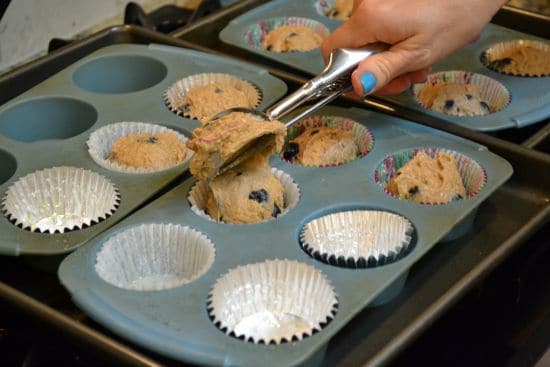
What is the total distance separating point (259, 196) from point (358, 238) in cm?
22

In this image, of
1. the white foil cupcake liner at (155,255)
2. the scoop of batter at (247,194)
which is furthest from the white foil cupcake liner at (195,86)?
the white foil cupcake liner at (155,255)

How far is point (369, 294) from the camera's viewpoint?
58.2 inches

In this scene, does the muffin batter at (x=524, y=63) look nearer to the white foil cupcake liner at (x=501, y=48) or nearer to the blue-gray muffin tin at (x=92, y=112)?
the white foil cupcake liner at (x=501, y=48)

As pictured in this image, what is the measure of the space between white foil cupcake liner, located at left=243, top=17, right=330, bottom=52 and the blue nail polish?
752mm

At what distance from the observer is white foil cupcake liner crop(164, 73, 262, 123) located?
2148mm

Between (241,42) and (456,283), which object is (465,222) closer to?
(456,283)

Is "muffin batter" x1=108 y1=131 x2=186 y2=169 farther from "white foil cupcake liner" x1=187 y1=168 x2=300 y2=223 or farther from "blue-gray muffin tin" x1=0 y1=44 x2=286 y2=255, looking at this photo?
"white foil cupcake liner" x1=187 y1=168 x2=300 y2=223

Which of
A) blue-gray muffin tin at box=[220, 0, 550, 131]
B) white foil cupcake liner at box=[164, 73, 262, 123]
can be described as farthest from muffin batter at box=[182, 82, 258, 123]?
blue-gray muffin tin at box=[220, 0, 550, 131]

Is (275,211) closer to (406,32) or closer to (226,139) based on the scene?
(226,139)

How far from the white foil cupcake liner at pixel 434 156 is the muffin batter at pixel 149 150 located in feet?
1.52

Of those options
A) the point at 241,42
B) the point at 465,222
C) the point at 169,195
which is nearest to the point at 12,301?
the point at 169,195

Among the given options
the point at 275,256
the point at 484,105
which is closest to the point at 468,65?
the point at 484,105

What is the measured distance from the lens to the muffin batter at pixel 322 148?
1.97 meters

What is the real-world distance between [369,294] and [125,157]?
746 mm
